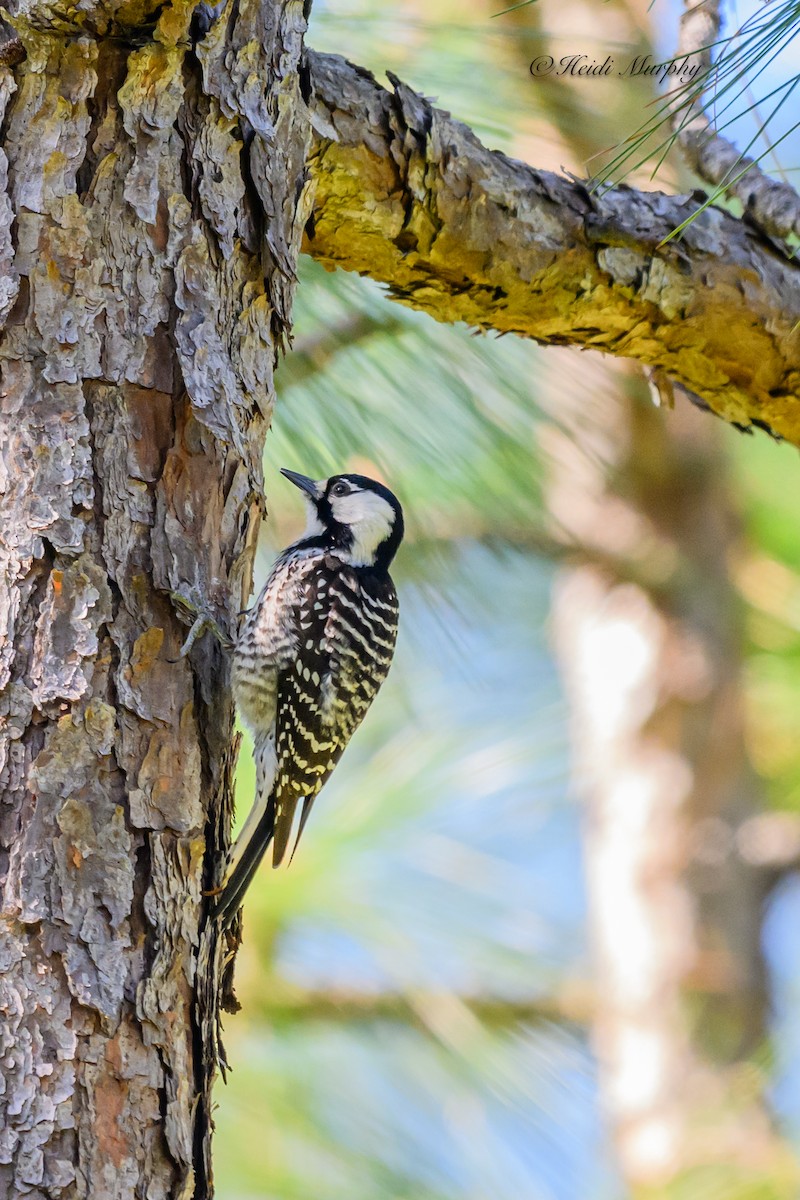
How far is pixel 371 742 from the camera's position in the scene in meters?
3.99

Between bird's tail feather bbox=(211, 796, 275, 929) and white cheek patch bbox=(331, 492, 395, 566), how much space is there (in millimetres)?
675

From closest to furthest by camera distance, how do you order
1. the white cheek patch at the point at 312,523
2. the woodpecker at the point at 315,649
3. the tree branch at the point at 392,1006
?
the woodpecker at the point at 315,649, the white cheek patch at the point at 312,523, the tree branch at the point at 392,1006

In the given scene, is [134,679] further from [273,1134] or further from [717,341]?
[273,1134]

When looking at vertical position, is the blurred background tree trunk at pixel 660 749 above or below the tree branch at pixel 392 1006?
above

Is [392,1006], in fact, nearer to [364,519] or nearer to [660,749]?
[660,749]

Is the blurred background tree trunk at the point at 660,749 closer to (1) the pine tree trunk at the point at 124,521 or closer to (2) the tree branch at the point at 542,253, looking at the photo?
(2) the tree branch at the point at 542,253

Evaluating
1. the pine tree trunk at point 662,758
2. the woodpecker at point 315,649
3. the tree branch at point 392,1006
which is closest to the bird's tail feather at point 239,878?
the woodpecker at point 315,649

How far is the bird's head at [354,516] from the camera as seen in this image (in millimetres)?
2320

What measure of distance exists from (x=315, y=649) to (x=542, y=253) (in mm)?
787

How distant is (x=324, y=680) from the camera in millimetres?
2178

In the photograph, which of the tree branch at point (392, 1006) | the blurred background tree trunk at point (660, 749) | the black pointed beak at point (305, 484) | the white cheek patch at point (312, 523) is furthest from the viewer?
the blurred background tree trunk at point (660, 749)
